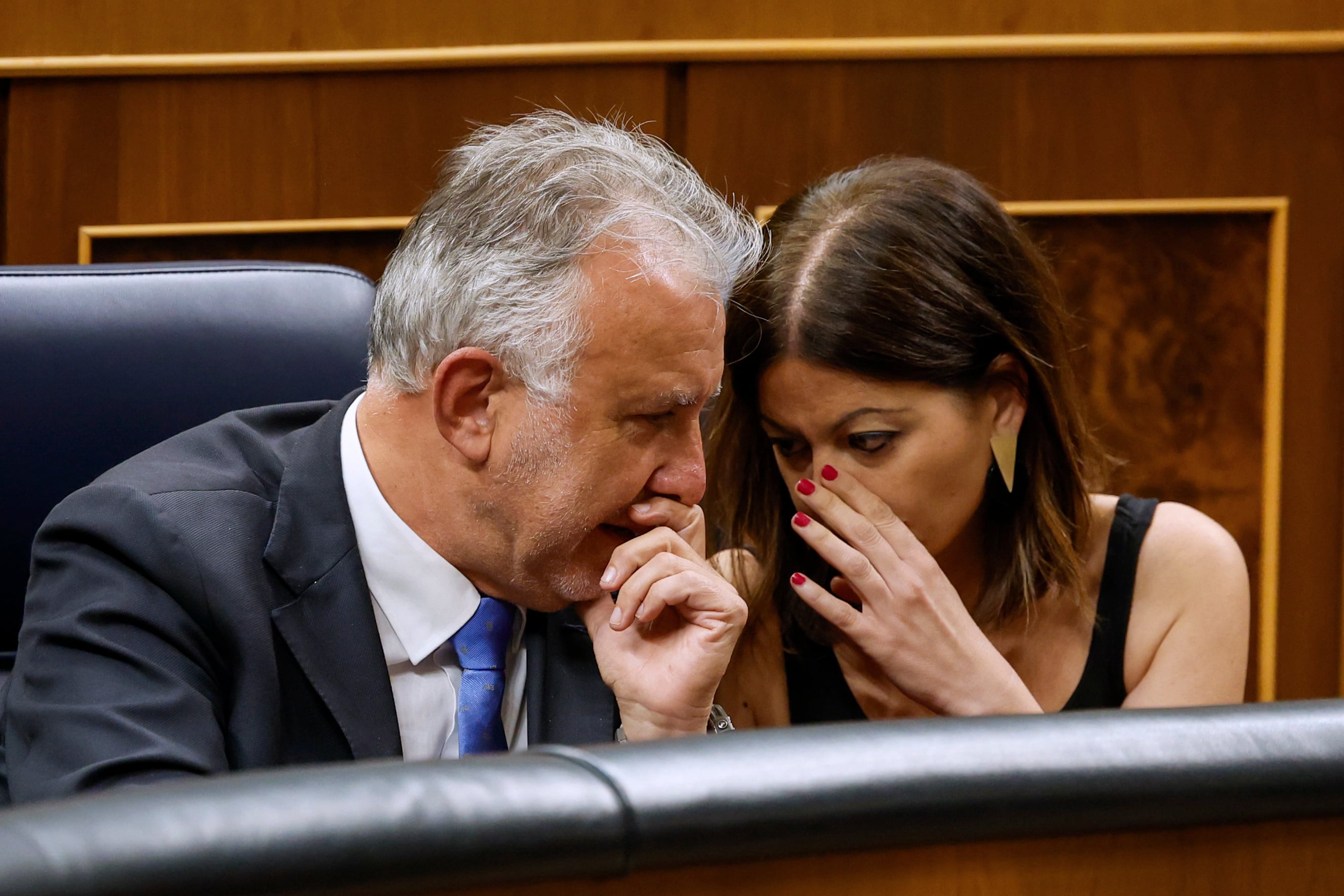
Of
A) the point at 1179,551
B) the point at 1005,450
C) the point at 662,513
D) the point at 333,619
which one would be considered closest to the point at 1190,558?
the point at 1179,551

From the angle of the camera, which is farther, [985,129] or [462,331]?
[985,129]

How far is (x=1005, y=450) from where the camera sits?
1318 mm

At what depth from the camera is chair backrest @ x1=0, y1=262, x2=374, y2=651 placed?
3.64 ft

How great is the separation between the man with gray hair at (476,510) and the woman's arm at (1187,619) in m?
0.55

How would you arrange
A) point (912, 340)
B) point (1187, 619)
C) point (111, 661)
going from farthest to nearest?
1. point (1187, 619)
2. point (912, 340)
3. point (111, 661)

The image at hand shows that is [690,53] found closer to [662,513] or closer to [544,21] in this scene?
[544,21]

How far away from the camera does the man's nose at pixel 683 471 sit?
1.07 metres

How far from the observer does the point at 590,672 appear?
1129 millimetres

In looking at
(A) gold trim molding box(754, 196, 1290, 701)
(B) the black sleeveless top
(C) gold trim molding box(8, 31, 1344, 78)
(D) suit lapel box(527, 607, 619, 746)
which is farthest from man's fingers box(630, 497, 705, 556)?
(C) gold trim molding box(8, 31, 1344, 78)

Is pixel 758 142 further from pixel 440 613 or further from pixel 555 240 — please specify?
pixel 440 613

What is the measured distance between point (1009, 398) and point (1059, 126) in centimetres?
65

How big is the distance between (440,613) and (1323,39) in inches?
58.0

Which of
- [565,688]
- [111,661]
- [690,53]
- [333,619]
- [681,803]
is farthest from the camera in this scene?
[690,53]

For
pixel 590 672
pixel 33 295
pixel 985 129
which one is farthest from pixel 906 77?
pixel 33 295
